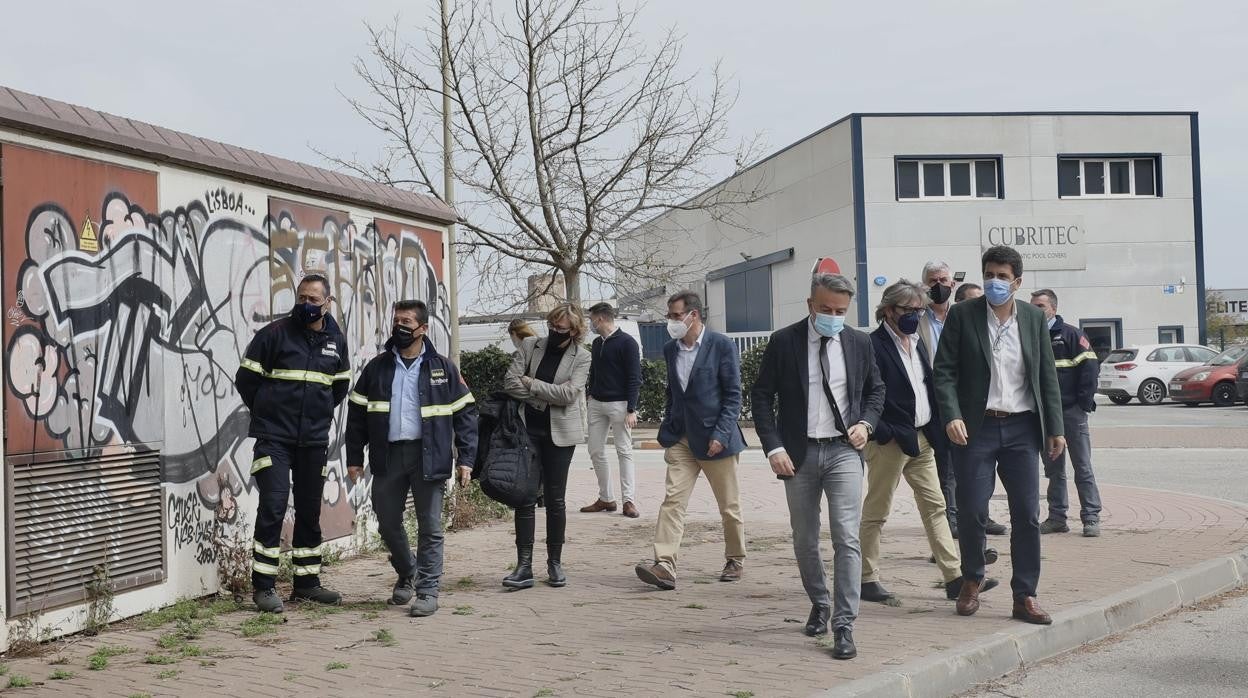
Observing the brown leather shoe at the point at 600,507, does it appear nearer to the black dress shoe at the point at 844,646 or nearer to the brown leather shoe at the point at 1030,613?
the brown leather shoe at the point at 1030,613

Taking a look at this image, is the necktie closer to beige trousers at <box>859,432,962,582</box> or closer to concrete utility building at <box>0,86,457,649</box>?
beige trousers at <box>859,432,962,582</box>

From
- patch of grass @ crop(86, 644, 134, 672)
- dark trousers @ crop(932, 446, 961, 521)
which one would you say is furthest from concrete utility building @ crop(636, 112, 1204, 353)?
patch of grass @ crop(86, 644, 134, 672)

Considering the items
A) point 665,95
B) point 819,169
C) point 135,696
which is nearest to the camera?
point 135,696

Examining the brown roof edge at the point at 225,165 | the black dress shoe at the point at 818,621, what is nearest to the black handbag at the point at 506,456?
the brown roof edge at the point at 225,165

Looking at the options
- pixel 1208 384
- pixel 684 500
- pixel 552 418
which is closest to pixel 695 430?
pixel 684 500

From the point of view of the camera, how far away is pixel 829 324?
6.28 m

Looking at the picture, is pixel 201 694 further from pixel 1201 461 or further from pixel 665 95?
pixel 665 95

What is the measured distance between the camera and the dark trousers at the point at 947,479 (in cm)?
857

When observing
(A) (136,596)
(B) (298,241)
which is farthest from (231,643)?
(B) (298,241)

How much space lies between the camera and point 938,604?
7.33 m

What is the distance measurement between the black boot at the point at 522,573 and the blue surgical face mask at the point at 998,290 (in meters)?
3.28

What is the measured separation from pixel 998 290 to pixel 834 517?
5.11 ft

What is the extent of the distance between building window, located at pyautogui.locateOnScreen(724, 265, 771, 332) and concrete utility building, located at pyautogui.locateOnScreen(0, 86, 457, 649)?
35623 millimetres

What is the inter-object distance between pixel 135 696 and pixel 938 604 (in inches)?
172
